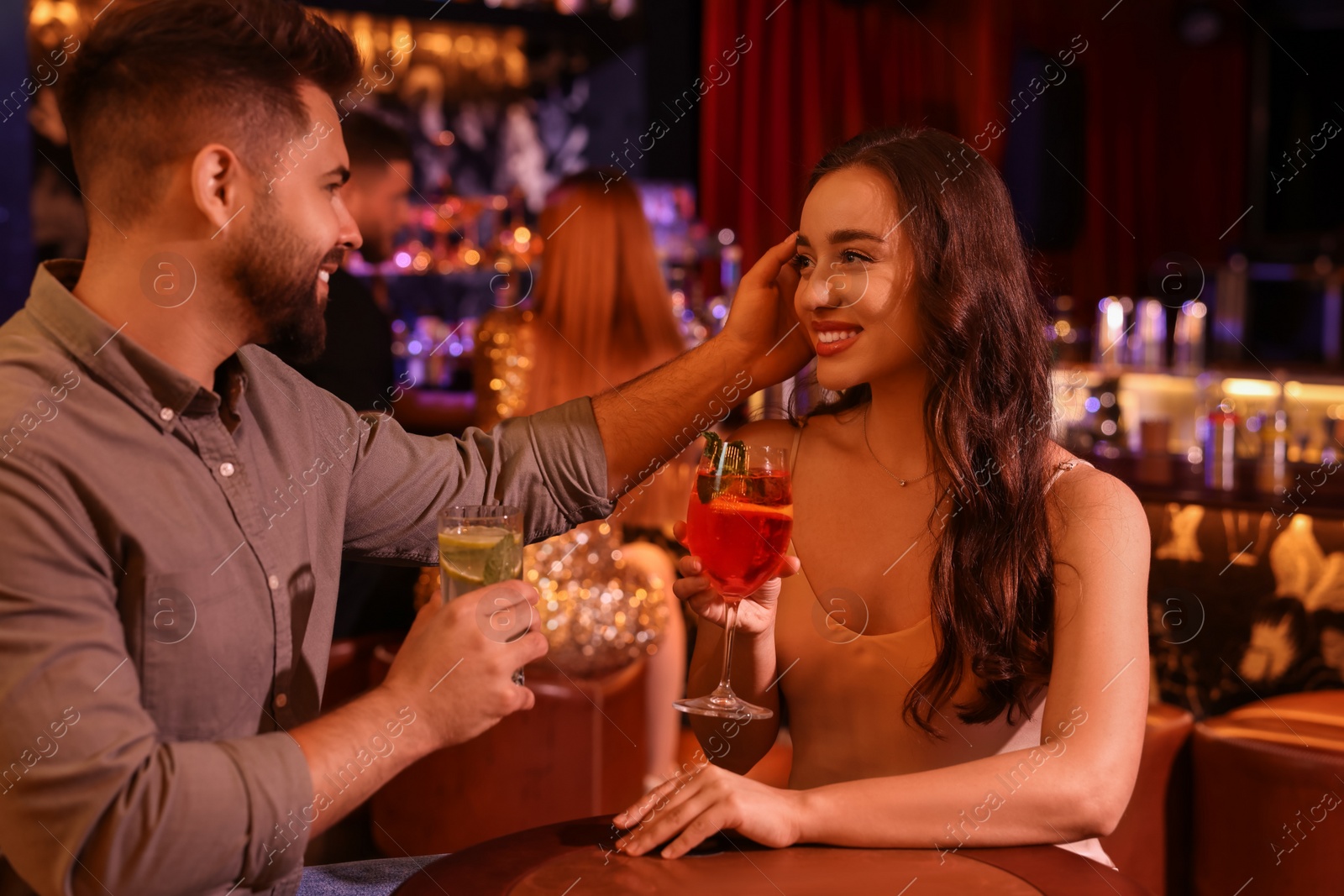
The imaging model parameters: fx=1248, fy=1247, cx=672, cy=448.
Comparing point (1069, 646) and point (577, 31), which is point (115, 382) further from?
point (577, 31)

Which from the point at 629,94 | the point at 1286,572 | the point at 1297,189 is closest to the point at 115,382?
the point at 1286,572

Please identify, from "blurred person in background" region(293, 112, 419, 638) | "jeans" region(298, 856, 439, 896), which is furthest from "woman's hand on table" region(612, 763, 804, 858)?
"blurred person in background" region(293, 112, 419, 638)

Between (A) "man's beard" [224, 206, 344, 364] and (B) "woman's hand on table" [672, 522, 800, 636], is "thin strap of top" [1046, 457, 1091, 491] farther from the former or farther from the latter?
(A) "man's beard" [224, 206, 344, 364]

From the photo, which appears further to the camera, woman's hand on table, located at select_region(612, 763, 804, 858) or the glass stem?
the glass stem

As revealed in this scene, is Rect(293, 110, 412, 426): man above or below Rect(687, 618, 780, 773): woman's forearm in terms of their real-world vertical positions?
above

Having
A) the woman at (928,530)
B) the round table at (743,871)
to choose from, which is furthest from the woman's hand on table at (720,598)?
the round table at (743,871)

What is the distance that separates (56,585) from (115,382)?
0.23 metres

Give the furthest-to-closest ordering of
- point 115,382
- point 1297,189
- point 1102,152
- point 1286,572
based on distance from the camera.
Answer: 1. point 1102,152
2. point 1297,189
3. point 1286,572
4. point 115,382

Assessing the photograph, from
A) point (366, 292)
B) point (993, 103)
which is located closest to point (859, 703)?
point (366, 292)

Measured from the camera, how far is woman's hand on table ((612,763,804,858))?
1.24 meters

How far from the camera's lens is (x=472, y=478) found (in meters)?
1.68

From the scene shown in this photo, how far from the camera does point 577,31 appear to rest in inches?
235

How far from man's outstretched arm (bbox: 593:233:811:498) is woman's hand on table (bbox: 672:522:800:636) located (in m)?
0.22

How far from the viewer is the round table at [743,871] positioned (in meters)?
1.15
